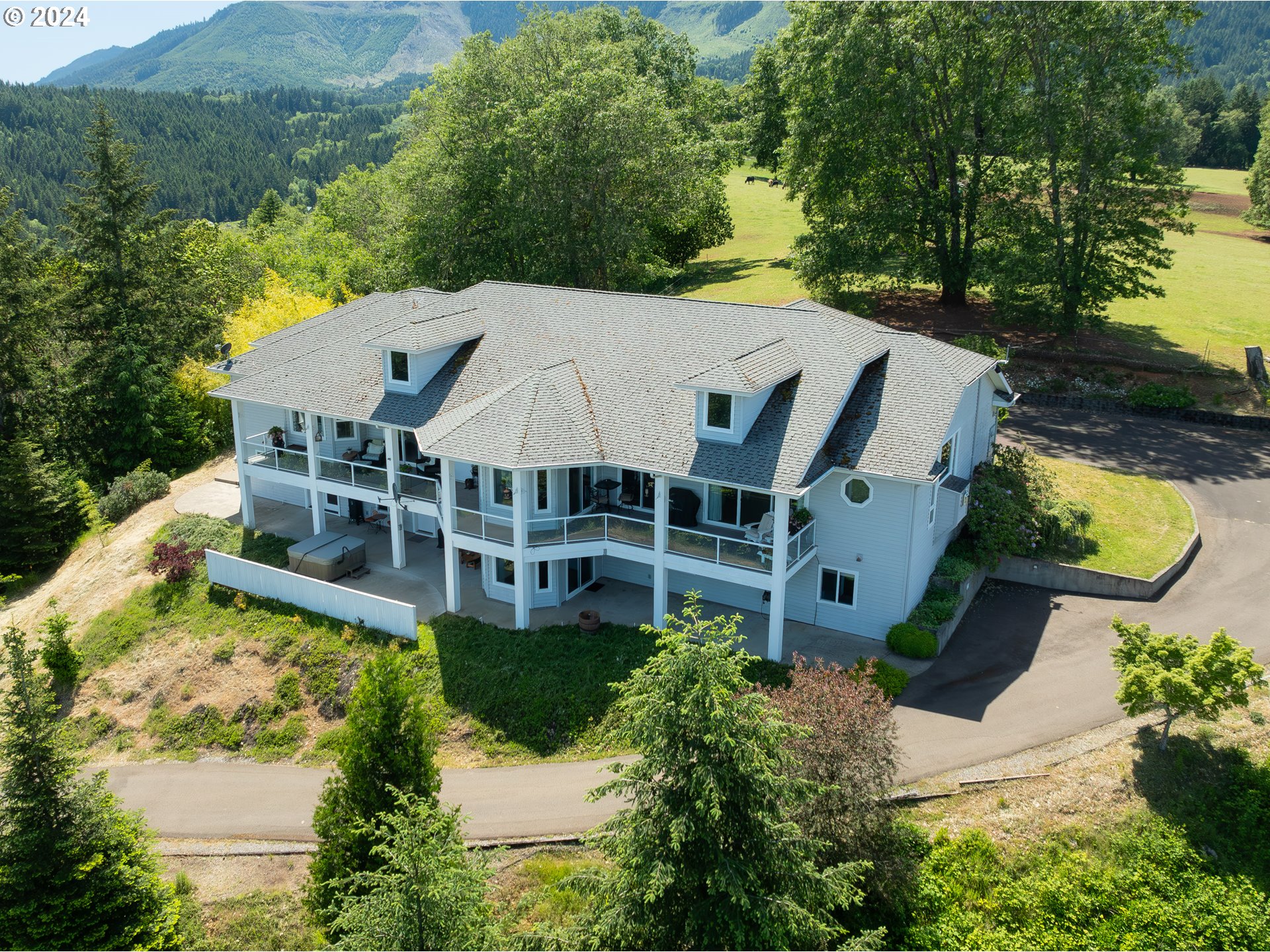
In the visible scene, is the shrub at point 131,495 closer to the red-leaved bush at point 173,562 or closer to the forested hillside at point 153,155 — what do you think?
the red-leaved bush at point 173,562

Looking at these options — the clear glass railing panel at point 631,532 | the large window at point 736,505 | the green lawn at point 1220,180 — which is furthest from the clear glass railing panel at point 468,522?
the green lawn at point 1220,180

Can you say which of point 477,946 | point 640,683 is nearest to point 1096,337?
point 640,683

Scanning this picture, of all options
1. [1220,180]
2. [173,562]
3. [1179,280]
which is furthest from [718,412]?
[1220,180]

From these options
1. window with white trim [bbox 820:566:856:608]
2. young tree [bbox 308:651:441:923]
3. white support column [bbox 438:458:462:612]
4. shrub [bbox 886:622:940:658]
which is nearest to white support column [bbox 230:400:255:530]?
white support column [bbox 438:458:462:612]

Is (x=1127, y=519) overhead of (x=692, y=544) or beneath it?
beneath

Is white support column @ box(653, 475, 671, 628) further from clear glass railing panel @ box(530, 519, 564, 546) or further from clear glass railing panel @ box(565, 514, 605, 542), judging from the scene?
clear glass railing panel @ box(530, 519, 564, 546)

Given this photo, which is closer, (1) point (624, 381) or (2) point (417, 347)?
(1) point (624, 381)

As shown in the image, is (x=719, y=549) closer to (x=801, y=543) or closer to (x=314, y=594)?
(x=801, y=543)
